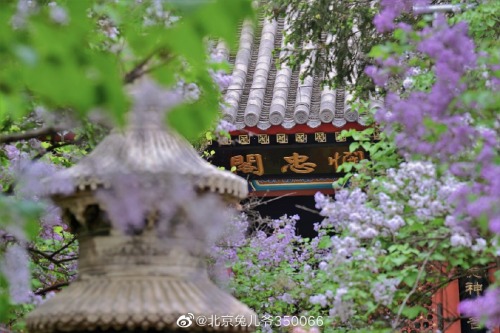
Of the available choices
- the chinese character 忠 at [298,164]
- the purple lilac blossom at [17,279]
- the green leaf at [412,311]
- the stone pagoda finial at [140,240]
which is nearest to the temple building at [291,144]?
the chinese character 忠 at [298,164]

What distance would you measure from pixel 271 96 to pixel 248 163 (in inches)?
37.2

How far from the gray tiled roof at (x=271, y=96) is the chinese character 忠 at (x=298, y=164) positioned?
52cm

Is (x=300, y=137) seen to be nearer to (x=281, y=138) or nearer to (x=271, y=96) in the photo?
(x=281, y=138)

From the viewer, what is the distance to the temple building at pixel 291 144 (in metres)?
9.36

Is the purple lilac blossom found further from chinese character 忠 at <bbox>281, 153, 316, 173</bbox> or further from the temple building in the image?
chinese character 忠 at <bbox>281, 153, 316, 173</bbox>

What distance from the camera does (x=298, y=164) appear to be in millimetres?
10188

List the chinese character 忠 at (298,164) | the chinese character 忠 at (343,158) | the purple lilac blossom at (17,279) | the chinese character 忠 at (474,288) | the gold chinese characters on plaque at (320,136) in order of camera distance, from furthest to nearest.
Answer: the chinese character 忠 at (298,164) → the chinese character 忠 at (343,158) → the gold chinese characters on plaque at (320,136) → the chinese character 忠 at (474,288) → the purple lilac blossom at (17,279)

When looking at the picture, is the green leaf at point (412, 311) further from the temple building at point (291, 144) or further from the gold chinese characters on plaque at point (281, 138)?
the gold chinese characters on plaque at point (281, 138)

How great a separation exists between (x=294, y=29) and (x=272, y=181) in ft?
6.56

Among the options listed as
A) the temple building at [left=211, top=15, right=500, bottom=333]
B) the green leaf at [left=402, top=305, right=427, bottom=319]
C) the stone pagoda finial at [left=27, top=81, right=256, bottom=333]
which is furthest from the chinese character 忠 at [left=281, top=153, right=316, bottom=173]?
the stone pagoda finial at [left=27, top=81, right=256, bottom=333]

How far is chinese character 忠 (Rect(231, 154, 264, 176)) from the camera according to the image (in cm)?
1008

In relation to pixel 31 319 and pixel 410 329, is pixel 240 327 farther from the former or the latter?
pixel 410 329

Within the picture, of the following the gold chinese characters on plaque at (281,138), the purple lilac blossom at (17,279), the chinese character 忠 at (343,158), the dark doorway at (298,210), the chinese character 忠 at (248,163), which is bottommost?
the purple lilac blossom at (17,279)

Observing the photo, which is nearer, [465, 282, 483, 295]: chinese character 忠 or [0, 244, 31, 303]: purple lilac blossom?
[0, 244, 31, 303]: purple lilac blossom
